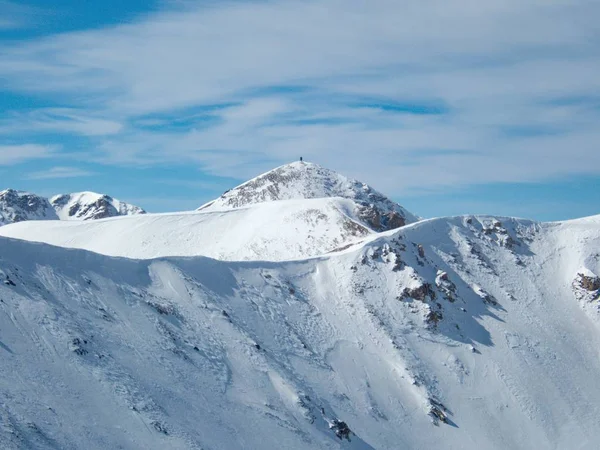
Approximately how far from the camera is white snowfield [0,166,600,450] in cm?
3794

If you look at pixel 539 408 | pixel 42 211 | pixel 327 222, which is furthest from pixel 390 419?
pixel 42 211

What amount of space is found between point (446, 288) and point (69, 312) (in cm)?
3365

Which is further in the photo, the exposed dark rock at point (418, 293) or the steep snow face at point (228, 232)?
the steep snow face at point (228, 232)

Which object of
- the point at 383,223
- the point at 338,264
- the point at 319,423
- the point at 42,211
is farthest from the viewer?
the point at 42,211

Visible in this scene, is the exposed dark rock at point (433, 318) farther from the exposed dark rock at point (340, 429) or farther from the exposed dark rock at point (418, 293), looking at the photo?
the exposed dark rock at point (340, 429)

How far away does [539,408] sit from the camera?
5500 centimetres

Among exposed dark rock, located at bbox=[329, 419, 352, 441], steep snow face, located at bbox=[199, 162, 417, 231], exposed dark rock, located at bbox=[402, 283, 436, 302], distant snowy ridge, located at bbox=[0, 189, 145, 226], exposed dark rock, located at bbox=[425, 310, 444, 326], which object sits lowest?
exposed dark rock, located at bbox=[329, 419, 352, 441]

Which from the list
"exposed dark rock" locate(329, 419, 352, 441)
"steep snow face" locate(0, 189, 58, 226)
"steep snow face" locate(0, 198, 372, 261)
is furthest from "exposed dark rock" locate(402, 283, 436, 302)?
"steep snow face" locate(0, 189, 58, 226)

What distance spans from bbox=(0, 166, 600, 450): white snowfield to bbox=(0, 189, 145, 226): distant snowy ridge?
96922mm

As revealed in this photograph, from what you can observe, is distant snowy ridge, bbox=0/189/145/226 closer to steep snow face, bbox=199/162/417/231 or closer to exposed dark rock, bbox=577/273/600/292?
steep snow face, bbox=199/162/417/231

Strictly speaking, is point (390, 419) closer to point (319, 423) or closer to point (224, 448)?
point (319, 423)

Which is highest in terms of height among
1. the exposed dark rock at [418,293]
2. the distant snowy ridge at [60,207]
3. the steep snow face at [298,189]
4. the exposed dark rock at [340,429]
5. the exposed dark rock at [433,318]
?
the steep snow face at [298,189]

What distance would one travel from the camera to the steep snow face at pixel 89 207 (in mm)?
175625

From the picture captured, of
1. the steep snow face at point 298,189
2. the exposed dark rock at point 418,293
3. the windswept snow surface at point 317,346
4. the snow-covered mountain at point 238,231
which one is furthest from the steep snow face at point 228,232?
the steep snow face at point 298,189
